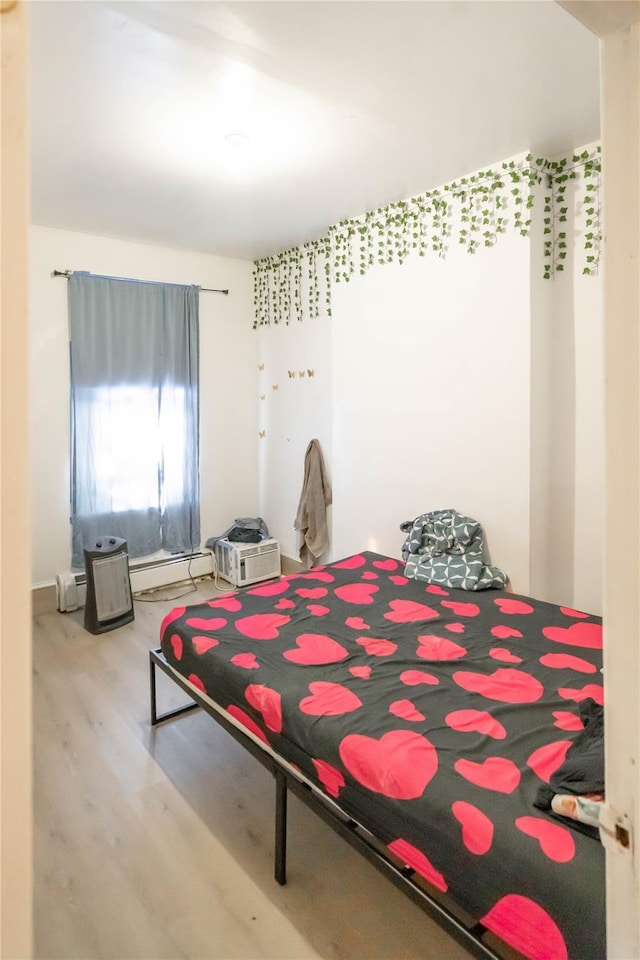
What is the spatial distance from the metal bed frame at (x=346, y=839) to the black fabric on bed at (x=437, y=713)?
53 mm

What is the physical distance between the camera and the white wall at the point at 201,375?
399 centimetres

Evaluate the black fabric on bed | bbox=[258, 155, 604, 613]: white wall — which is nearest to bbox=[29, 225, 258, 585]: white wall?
bbox=[258, 155, 604, 613]: white wall

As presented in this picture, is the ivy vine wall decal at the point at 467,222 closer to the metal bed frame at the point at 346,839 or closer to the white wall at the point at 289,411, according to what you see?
the white wall at the point at 289,411

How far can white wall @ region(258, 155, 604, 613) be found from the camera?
3012 millimetres

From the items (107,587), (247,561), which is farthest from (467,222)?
(107,587)

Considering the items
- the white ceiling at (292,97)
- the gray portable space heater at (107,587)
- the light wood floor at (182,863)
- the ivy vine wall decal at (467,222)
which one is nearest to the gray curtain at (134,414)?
the gray portable space heater at (107,587)

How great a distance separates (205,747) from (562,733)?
1545 millimetres

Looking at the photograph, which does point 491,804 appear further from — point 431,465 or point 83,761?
point 431,465

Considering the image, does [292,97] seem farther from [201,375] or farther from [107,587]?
[107,587]

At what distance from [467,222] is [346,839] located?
3.01m

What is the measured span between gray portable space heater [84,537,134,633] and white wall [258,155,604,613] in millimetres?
1547

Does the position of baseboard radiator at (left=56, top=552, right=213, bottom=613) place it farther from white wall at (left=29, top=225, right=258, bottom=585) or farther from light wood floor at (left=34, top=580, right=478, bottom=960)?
light wood floor at (left=34, top=580, right=478, bottom=960)

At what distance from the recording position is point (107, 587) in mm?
3801

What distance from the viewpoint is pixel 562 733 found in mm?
1720
